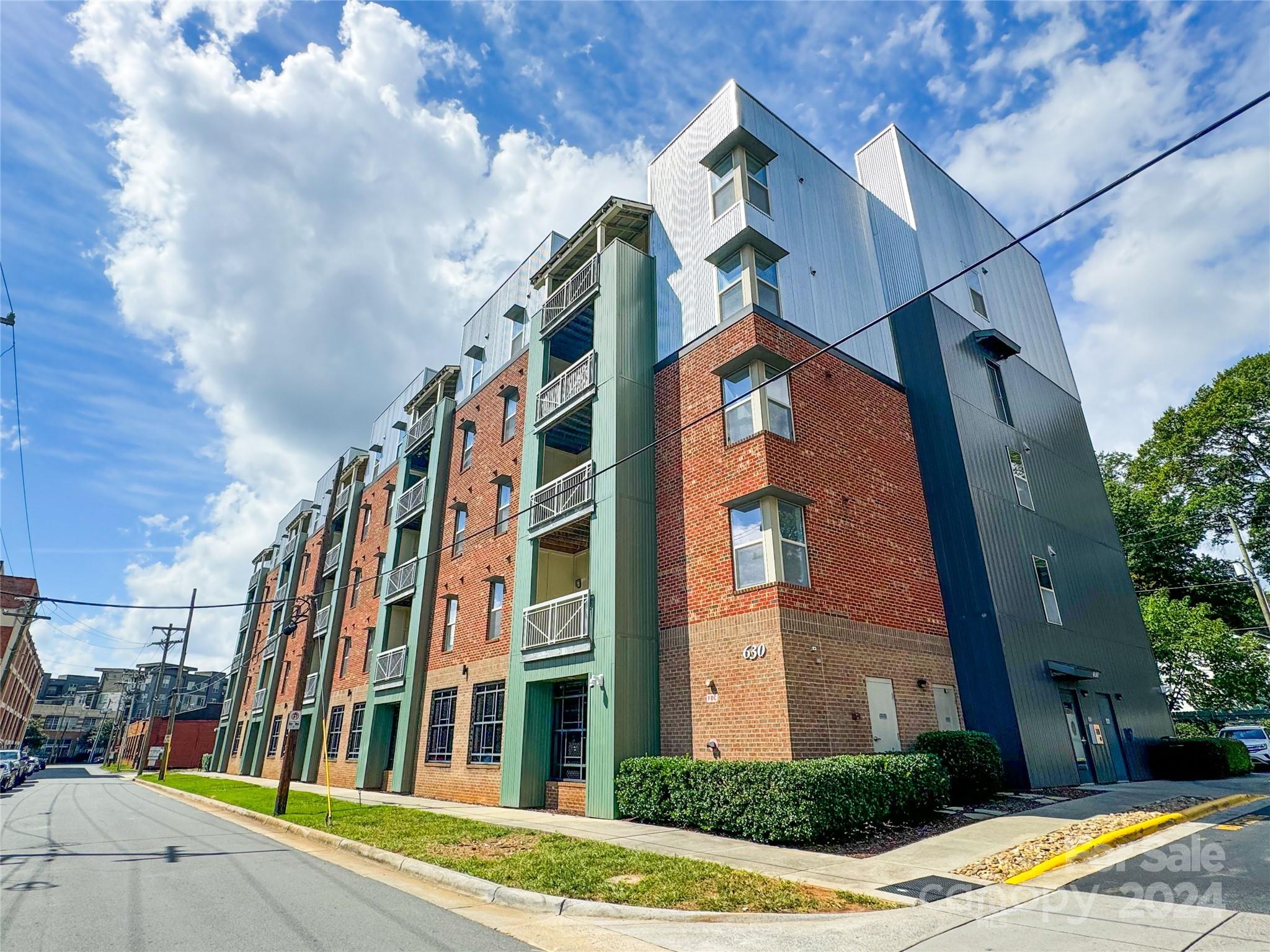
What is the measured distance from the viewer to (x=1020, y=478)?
19.2m

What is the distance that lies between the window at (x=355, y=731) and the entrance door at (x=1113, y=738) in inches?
965

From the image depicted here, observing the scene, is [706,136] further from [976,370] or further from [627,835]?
[627,835]

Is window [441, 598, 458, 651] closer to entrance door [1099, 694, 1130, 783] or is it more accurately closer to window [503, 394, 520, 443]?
window [503, 394, 520, 443]

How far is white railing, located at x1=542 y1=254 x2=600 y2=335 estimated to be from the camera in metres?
19.0

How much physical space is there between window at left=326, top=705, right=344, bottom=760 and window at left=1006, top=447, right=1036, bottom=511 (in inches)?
1035

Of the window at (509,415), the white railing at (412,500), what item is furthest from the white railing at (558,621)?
the white railing at (412,500)

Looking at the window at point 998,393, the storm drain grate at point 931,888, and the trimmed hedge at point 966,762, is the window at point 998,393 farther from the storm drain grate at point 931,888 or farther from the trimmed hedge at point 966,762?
the storm drain grate at point 931,888

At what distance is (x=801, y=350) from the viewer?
15.8m

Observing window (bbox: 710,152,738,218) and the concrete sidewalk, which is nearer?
the concrete sidewalk

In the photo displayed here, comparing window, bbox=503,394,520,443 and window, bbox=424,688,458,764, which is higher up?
window, bbox=503,394,520,443

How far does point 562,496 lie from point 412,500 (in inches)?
455

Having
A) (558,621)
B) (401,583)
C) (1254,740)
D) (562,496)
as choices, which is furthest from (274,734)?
(1254,740)

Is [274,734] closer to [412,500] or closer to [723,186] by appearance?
[412,500]

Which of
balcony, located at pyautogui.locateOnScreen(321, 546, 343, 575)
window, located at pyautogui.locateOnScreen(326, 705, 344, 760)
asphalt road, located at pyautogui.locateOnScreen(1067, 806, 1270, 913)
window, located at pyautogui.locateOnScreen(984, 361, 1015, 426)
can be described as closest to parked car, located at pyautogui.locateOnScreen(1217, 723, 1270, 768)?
window, located at pyautogui.locateOnScreen(984, 361, 1015, 426)
